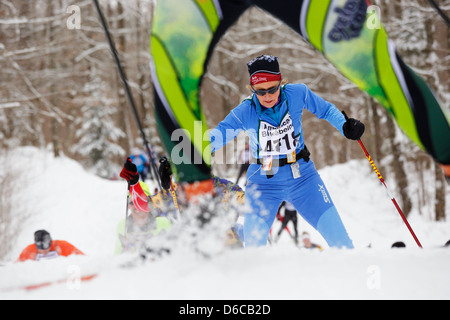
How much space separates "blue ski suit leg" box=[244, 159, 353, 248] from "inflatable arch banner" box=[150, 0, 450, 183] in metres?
0.92

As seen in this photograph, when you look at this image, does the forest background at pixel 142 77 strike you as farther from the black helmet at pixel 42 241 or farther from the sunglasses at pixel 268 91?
the sunglasses at pixel 268 91

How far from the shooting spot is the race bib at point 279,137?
2711 mm

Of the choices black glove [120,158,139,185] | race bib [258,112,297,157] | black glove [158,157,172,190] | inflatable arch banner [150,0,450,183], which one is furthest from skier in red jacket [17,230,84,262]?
inflatable arch banner [150,0,450,183]

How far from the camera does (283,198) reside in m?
2.75

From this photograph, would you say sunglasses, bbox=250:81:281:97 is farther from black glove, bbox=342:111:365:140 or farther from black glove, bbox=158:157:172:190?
black glove, bbox=158:157:172:190

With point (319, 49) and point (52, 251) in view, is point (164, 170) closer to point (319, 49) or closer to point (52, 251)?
point (319, 49)

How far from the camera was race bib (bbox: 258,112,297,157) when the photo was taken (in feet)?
8.89

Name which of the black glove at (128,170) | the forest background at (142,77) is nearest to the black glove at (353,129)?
the black glove at (128,170)

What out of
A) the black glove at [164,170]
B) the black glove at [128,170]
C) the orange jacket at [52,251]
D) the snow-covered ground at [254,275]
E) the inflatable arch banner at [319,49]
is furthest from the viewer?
the orange jacket at [52,251]

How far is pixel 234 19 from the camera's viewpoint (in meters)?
1.80

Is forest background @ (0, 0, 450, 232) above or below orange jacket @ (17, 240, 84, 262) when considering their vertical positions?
above

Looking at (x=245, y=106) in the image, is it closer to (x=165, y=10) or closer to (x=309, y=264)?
(x=165, y=10)

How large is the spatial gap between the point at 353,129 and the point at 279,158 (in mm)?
521
